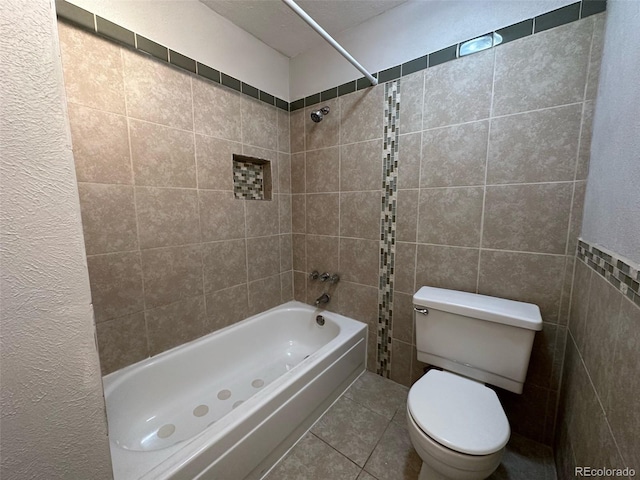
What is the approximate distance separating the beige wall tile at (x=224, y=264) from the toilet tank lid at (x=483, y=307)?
1159 millimetres

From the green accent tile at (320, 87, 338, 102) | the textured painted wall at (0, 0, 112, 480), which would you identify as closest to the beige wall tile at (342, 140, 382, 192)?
the green accent tile at (320, 87, 338, 102)

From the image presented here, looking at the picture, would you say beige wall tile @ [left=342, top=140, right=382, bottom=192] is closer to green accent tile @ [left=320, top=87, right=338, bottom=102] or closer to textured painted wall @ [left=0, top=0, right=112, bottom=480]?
green accent tile @ [left=320, top=87, right=338, bottom=102]

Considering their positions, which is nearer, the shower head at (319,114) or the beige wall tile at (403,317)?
the beige wall tile at (403,317)

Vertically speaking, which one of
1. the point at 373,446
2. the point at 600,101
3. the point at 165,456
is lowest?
the point at 373,446

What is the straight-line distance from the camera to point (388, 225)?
1.59 meters

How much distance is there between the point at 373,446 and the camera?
4.16 feet

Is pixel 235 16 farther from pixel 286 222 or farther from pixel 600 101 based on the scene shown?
pixel 600 101

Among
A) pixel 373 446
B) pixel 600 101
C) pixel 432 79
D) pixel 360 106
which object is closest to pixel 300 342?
pixel 373 446

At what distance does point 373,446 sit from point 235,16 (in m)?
2.53

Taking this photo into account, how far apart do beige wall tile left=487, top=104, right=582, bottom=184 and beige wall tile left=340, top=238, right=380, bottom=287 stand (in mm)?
761

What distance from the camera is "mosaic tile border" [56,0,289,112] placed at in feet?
3.39

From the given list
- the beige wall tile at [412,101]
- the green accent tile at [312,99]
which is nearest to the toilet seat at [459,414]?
the beige wall tile at [412,101]

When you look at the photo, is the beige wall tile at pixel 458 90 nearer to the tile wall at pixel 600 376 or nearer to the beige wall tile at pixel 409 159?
the beige wall tile at pixel 409 159

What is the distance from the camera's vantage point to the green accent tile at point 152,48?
1.21 meters
